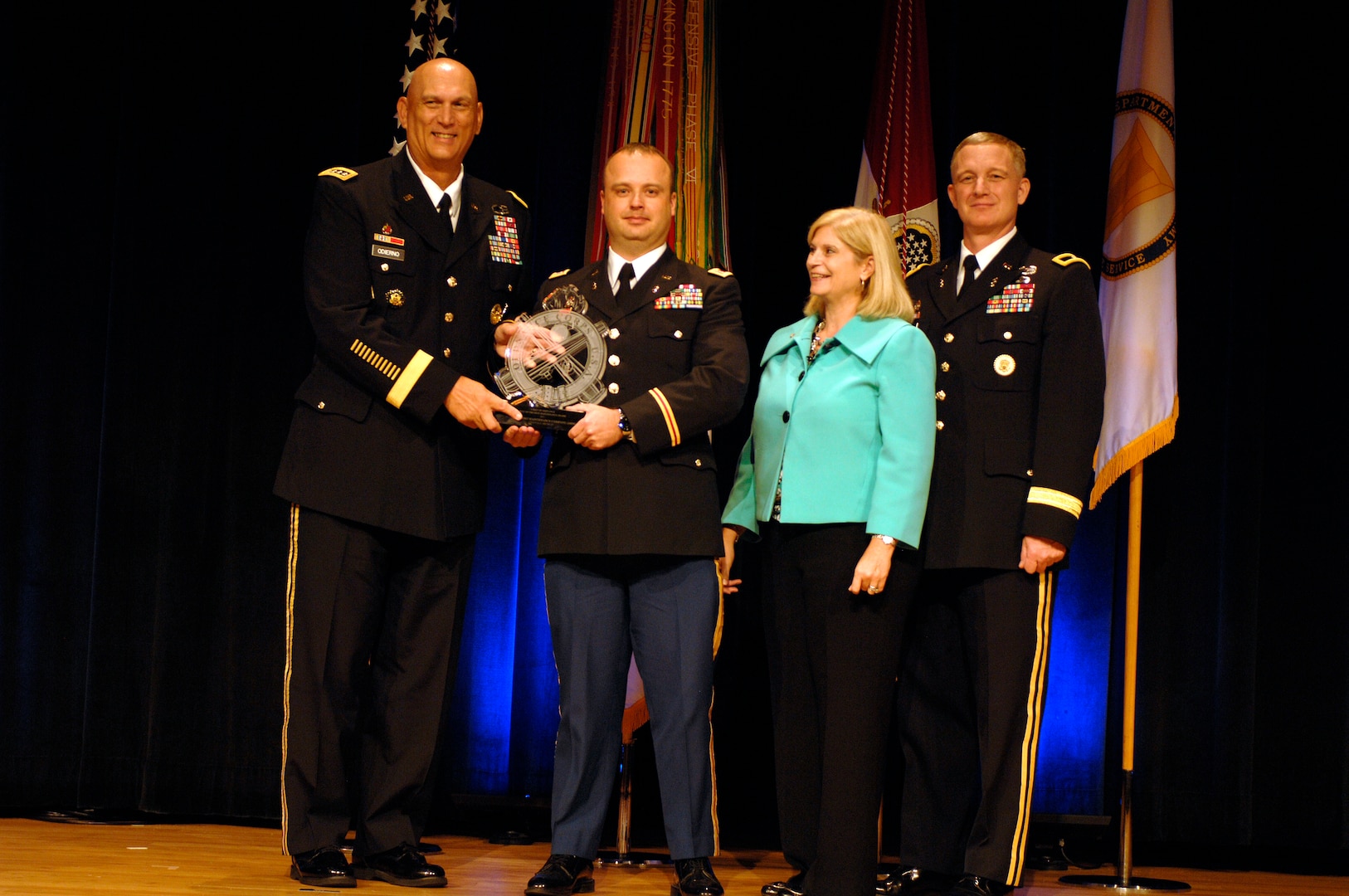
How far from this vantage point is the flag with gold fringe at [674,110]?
12.2ft

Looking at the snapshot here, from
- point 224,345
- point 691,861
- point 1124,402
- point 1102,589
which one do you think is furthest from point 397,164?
point 1102,589

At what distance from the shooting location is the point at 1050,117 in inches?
156

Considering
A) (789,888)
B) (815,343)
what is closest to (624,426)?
(815,343)

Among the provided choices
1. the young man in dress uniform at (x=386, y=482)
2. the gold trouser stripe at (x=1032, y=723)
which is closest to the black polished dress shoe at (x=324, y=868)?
the young man in dress uniform at (x=386, y=482)

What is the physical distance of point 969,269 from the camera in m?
3.09

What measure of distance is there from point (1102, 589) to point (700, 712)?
1595 millimetres

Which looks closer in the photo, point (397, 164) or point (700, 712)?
point (700, 712)

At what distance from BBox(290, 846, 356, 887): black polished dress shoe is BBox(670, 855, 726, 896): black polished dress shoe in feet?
2.40

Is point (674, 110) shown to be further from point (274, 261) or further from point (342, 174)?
point (274, 261)

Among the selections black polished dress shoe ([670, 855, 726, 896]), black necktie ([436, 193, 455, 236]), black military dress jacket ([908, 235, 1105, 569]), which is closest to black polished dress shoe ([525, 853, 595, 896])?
black polished dress shoe ([670, 855, 726, 896])

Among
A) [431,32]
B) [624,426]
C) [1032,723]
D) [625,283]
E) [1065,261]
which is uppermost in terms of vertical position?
[431,32]

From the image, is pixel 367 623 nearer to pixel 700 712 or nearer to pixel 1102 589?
pixel 700 712

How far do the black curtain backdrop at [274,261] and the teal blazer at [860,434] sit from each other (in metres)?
1.31

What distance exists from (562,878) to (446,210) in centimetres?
160
